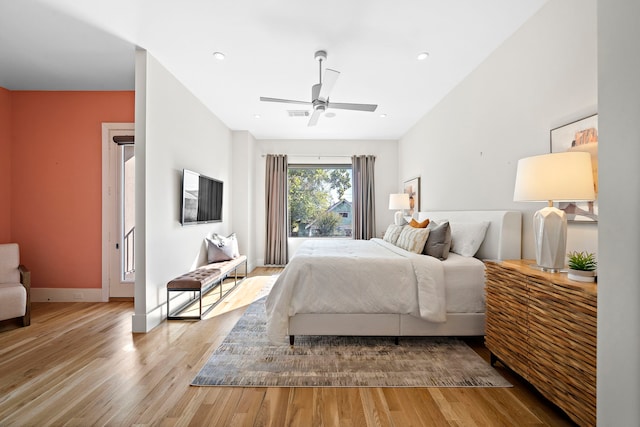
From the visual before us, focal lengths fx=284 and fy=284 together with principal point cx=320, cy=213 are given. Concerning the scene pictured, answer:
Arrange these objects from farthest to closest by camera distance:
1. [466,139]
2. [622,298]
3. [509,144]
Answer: [466,139] < [509,144] < [622,298]

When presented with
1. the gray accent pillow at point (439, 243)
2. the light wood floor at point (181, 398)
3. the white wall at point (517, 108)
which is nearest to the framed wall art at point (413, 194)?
the white wall at point (517, 108)

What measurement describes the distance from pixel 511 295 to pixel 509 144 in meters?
1.43

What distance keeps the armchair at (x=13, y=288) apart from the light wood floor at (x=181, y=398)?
1.50ft

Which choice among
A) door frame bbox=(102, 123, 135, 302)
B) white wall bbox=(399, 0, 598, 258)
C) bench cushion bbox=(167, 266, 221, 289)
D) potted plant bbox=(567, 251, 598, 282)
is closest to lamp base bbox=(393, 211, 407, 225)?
white wall bbox=(399, 0, 598, 258)

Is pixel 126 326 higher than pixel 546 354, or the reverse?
pixel 546 354

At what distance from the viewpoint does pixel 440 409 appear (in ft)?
5.43

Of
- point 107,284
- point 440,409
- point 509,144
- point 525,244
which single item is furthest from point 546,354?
point 107,284

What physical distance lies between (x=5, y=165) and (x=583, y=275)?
225 inches

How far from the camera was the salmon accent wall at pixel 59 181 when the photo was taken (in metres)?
3.58

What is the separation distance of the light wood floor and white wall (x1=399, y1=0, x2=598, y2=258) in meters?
1.21

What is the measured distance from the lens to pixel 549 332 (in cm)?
154

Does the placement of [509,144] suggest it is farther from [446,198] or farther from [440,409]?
[440,409]

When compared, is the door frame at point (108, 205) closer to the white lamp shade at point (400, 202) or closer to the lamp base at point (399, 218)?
the white lamp shade at point (400, 202)

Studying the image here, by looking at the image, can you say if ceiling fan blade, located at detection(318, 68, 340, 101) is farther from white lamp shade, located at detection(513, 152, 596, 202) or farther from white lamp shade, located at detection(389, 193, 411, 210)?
white lamp shade, located at detection(389, 193, 411, 210)
